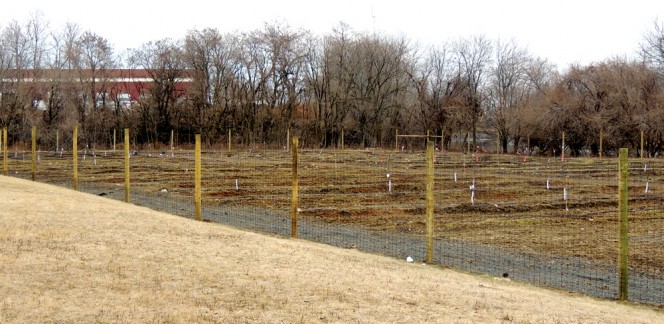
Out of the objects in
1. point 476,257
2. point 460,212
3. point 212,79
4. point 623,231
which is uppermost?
point 212,79

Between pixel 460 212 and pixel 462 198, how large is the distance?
307cm

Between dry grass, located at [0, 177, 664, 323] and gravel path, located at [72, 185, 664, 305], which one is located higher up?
dry grass, located at [0, 177, 664, 323]

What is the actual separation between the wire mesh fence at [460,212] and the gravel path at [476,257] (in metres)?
0.02

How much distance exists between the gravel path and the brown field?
577mm

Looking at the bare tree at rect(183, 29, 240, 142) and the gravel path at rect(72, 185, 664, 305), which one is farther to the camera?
the bare tree at rect(183, 29, 240, 142)

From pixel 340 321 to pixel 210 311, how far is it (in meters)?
1.08

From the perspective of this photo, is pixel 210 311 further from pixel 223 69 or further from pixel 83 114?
pixel 223 69

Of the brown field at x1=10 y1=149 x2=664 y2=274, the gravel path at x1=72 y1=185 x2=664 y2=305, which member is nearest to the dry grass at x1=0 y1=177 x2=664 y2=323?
the gravel path at x1=72 y1=185 x2=664 y2=305

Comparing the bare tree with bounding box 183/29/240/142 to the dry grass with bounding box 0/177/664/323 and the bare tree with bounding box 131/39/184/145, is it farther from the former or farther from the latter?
the dry grass with bounding box 0/177/664/323

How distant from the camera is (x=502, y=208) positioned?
54.1ft

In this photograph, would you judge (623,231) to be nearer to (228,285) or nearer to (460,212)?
(228,285)

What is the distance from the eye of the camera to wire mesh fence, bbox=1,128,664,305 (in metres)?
10.2

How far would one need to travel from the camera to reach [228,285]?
6711 millimetres

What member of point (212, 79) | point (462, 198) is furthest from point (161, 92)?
point (462, 198)
